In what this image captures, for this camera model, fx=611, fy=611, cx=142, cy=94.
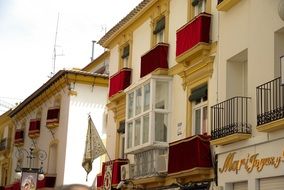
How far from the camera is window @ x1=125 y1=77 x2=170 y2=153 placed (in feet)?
59.0

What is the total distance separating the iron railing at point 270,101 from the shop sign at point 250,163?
0.78 meters

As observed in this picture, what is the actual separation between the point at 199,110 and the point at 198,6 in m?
3.01

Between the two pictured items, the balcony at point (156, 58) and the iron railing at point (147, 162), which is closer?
the iron railing at point (147, 162)

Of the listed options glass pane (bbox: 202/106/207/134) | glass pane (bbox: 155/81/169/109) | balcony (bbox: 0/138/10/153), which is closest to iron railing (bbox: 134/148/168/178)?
glass pane (bbox: 155/81/169/109)

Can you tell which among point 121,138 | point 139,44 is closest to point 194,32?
point 139,44

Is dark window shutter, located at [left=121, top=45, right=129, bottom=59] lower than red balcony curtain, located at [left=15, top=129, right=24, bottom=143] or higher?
higher

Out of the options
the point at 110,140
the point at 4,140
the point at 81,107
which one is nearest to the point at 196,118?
the point at 110,140

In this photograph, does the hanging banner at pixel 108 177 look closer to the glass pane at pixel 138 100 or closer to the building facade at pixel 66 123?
the glass pane at pixel 138 100

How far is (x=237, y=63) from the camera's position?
14703mm

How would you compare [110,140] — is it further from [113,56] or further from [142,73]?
[142,73]

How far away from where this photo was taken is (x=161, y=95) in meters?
18.4

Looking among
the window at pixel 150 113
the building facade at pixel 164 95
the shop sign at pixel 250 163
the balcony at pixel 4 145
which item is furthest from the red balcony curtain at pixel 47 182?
the shop sign at pixel 250 163

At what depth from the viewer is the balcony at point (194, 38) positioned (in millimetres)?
15562

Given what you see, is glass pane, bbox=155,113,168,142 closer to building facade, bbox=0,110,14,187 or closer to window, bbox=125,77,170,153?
window, bbox=125,77,170,153
